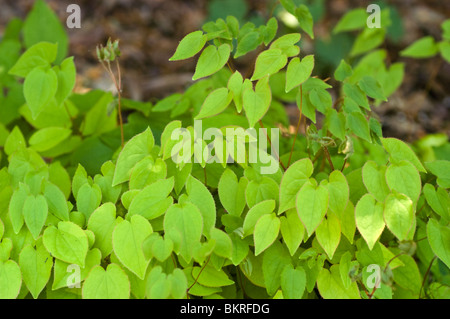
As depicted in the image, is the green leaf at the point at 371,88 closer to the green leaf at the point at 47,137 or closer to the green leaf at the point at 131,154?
the green leaf at the point at 131,154

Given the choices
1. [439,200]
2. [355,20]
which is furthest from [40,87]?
[355,20]

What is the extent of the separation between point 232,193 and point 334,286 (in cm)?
33

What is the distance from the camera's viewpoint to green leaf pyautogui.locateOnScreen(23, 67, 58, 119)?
50.5 inches

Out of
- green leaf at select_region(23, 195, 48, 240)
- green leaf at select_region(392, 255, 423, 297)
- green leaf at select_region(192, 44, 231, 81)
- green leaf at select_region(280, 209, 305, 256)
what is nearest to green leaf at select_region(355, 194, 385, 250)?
green leaf at select_region(280, 209, 305, 256)

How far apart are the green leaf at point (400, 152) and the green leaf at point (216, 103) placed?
0.39 metres

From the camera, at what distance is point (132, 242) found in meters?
1.07

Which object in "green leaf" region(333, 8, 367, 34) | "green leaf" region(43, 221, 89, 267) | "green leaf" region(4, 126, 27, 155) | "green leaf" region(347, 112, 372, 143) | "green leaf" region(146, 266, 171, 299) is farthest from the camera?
"green leaf" region(333, 8, 367, 34)

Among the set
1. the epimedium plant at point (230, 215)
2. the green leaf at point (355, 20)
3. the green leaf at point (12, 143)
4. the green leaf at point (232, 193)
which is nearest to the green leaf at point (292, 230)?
the epimedium plant at point (230, 215)

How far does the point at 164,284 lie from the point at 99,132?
0.86 metres

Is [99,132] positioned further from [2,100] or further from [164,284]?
[164,284]

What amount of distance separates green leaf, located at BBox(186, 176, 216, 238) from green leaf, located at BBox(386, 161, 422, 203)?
405 millimetres

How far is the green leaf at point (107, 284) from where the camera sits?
1048mm

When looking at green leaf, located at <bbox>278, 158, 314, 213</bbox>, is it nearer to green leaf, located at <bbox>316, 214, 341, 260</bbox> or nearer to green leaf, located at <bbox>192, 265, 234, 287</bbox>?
green leaf, located at <bbox>316, 214, 341, 260</bbox>
